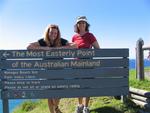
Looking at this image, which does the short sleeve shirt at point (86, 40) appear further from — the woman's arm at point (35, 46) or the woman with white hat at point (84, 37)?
the woman's arm at point (35, 46)

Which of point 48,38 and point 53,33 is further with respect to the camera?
point 48,38

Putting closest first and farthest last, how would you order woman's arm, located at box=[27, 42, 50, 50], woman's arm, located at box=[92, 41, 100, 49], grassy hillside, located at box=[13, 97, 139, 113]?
woman's arm, located at box=[27, 42, 50, 50] → woman's arm, located at box=[92, 41, 100, 49] → grassy hillside, located at box=[13, 97, 139, 113]

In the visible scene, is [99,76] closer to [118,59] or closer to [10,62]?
[118,59]

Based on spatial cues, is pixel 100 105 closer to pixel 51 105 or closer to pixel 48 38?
pixel 51 105

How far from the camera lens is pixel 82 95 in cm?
968

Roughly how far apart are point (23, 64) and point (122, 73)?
191 centimetres

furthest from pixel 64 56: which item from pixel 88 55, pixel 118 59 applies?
pixel 118 59

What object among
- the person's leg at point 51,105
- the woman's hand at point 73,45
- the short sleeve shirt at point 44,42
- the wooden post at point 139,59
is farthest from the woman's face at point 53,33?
the wooden post at point 139,59

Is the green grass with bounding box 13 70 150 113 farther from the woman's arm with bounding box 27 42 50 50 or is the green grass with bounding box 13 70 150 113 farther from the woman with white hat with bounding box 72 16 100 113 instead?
the woman's arm with bounding box 27 42 50 50

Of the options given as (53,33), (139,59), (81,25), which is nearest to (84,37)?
(81,25)

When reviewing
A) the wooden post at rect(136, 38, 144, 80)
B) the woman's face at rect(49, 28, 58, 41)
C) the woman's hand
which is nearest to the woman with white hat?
the woman's hand

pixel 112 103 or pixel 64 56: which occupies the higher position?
pixel 64 56

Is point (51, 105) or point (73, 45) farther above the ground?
point (73, 45)

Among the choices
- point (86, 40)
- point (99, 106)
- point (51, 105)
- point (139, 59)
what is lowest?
point (99, 106)
